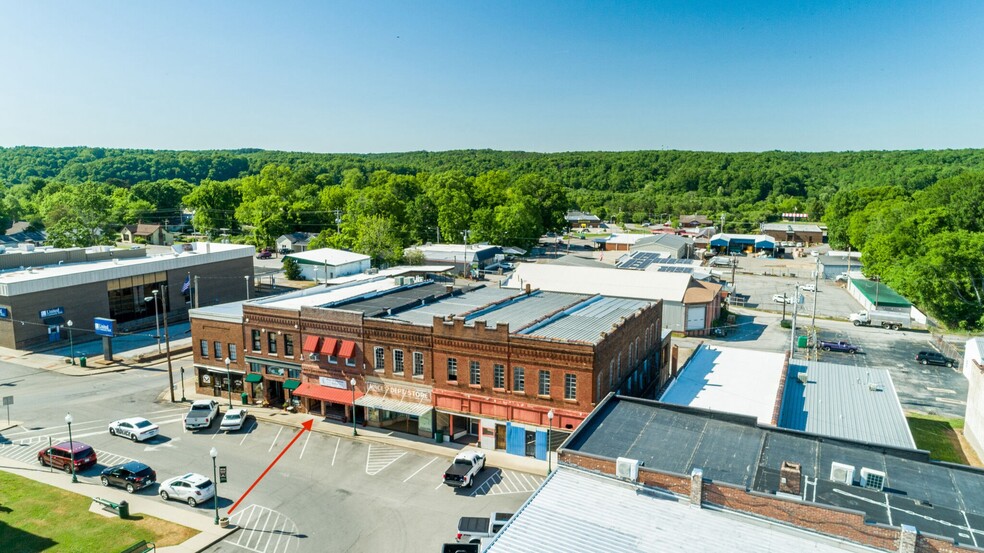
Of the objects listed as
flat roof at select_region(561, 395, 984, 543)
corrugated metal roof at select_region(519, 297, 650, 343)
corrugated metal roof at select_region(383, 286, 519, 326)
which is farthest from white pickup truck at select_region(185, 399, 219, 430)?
flat roof at select_region(561, 395, 984, 543)

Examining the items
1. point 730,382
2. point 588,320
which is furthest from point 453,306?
point 730,382

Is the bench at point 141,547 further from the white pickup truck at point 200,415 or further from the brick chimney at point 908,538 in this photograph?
the brick chimney at point 908,538

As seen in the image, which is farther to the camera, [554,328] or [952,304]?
[952,304]

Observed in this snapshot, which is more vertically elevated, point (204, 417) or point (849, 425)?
point (849, 425)

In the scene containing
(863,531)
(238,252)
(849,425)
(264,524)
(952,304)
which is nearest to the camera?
(863,531)

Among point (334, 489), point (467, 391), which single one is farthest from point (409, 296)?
point (334, 489)

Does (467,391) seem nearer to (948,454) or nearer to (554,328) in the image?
(554,328)

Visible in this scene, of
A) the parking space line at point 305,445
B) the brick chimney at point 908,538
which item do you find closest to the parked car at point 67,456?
the parking space line at point 305,445
